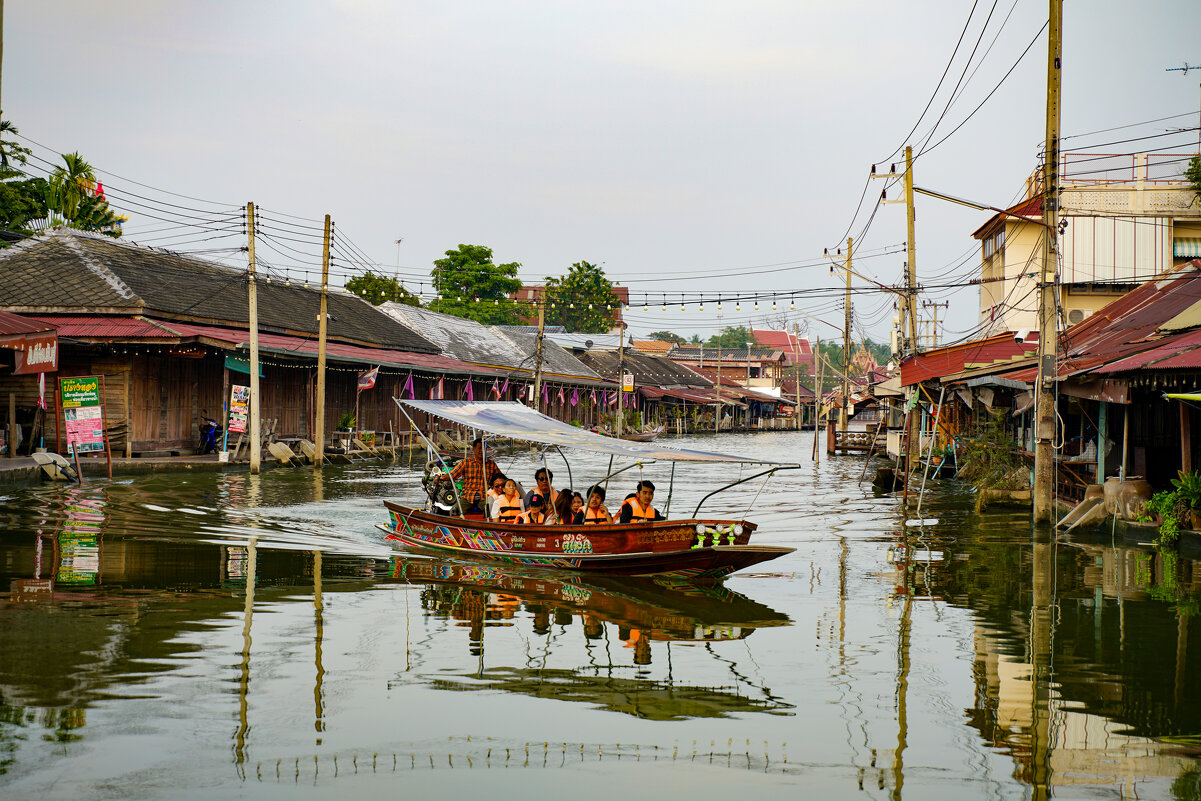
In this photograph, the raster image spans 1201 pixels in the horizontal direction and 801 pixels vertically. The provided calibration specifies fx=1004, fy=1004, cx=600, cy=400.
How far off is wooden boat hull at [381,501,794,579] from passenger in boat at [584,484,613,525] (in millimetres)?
531

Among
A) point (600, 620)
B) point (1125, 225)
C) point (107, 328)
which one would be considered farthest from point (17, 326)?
point (1125, 225)

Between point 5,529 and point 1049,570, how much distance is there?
51.3 feet

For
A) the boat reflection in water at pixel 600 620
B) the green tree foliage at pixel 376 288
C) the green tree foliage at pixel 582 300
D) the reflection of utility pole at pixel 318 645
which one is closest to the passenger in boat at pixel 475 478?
the boat reflection in water at pixel 600 620

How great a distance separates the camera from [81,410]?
2195cm

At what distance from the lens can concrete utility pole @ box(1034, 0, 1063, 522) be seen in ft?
53.4

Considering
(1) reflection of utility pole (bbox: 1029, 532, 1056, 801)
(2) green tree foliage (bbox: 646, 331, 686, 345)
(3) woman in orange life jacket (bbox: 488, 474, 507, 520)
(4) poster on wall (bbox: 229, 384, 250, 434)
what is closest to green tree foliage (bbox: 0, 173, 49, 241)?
(4) poster on wall (bbox: 229, 384, 250, 434)

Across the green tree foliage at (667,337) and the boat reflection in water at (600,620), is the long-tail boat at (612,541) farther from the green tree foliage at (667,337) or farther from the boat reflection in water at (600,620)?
the green tree foliage at (667,337)

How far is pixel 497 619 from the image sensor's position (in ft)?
35.1

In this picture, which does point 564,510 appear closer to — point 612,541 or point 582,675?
point 612,541

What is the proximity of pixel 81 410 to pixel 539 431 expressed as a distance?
40.9ft

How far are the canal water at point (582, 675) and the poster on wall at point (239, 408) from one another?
500 inches

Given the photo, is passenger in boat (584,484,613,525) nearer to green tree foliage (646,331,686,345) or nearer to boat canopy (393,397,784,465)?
boat canopy (393,397,784,465)

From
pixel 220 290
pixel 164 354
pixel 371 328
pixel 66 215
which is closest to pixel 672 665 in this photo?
pixel 164 354

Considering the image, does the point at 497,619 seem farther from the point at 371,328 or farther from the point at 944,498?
the point at 371,328
